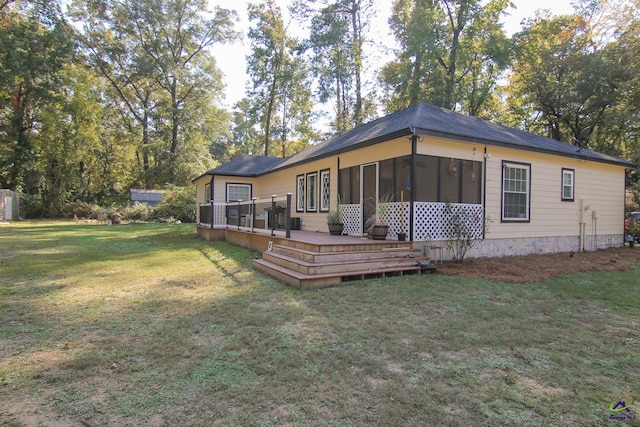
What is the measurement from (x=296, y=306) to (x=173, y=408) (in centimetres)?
236

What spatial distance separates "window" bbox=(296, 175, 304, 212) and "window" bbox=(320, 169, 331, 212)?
1431 mm

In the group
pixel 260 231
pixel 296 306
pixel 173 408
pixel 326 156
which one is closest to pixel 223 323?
pixel 296 306

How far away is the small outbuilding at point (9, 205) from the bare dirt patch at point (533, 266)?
25.9 meters

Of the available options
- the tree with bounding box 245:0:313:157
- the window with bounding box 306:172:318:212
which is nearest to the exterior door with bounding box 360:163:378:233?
the window with bounding box 306:172:318:212

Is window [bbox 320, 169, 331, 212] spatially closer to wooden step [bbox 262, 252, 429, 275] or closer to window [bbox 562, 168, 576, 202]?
wooden step [bbox 262, 252, 429, 275]

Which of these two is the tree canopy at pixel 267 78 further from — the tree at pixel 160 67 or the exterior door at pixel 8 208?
the exterior door at pixel 8 208

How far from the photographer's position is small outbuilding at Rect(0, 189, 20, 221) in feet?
68.1

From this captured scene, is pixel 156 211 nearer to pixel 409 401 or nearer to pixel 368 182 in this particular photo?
pixel 368 182

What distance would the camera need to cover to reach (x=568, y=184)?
10.2 metres

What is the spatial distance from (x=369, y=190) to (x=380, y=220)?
136cm

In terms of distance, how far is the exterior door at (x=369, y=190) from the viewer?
28.7 ft

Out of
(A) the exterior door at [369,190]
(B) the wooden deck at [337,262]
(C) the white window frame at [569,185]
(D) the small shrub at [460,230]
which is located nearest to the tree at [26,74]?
(A) the exterior door at [369,190]

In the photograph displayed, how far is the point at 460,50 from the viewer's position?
724 inches

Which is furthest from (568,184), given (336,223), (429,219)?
(336,223)
